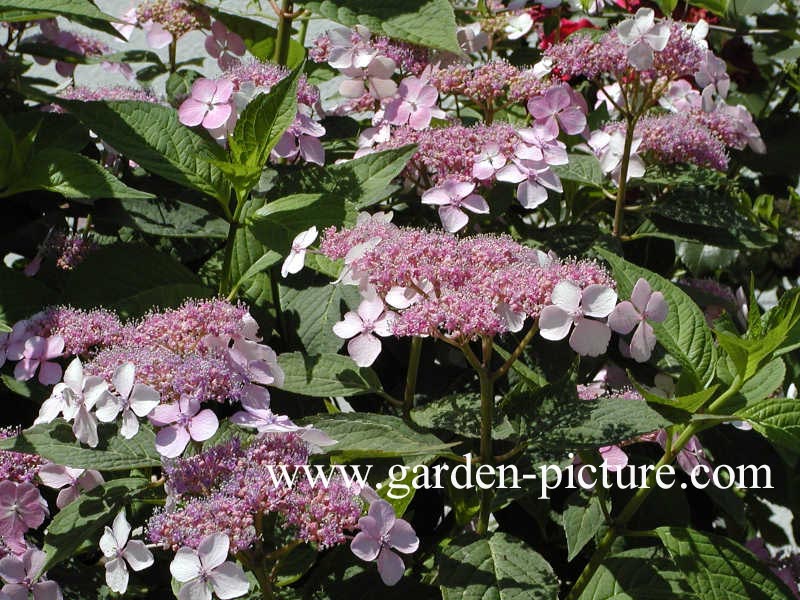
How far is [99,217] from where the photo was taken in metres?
1.36

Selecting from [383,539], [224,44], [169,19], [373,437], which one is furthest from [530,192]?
[169,19]

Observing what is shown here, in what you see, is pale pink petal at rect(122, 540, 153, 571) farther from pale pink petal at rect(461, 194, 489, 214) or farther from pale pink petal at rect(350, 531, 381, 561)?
pale pink petal at rect(461, 194, 489, 214)

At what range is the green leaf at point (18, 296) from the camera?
48.9 inches

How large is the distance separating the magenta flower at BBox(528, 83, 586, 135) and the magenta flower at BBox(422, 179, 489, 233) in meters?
0.18

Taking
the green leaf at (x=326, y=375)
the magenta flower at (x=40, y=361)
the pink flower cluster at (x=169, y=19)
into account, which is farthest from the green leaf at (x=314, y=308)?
the pink flower cluster at (x=169, y=19)

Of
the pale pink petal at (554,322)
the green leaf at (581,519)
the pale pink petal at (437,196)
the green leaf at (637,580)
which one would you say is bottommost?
the green leaf at (637,580)

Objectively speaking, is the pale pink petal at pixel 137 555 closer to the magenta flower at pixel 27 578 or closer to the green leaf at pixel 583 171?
the magenta flower at pixel 27 578

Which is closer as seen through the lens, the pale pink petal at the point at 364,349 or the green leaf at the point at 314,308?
the pale pink petal at the point at 364,349

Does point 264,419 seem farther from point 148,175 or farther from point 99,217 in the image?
point 148,175

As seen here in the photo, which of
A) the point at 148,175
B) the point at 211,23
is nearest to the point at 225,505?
the point at 148,175

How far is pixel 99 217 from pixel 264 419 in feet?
1.56

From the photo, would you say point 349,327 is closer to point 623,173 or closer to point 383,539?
point 383,539

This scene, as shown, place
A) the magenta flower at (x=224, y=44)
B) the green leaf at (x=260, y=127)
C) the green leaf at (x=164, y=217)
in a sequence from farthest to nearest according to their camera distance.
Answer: the magenta flower at (x=224, y=44), the green leaf at (x=164, y=217), the green leaf at (x=260, y=127)

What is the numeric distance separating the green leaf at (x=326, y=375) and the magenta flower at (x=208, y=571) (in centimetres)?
26
